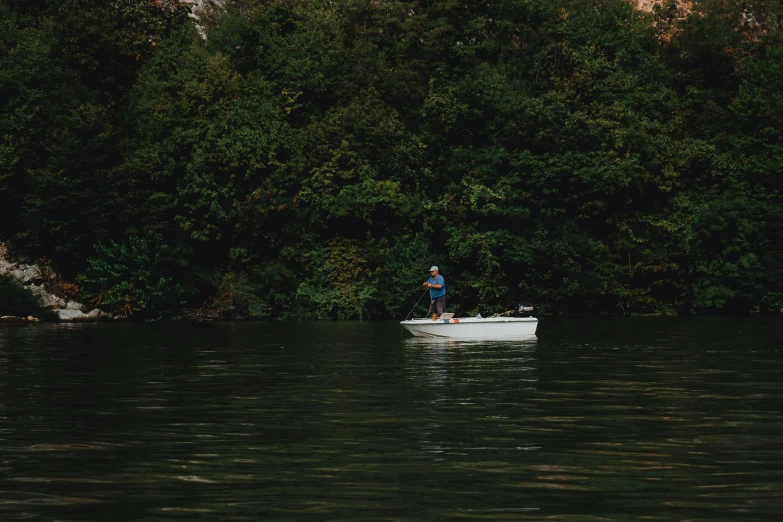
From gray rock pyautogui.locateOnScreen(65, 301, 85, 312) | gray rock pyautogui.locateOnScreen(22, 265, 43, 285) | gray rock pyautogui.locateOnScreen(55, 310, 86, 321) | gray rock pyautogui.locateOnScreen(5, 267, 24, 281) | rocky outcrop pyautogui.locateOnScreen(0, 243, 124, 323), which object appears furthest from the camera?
gray rock pyautogui.locateOnScreen(22, 265, 43, 285)

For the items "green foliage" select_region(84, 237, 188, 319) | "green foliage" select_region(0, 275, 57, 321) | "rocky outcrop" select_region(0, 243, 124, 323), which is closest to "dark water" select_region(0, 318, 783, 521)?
"green foliage" select_region(0, 275, 57, 321)

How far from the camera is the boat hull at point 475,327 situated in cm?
5025

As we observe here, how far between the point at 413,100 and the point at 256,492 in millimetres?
69533

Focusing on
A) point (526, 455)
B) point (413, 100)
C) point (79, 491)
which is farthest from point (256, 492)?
point (413, 100)

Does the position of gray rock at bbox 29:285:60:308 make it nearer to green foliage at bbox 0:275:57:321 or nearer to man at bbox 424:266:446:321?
green foliage at bbox 0:275:57:321

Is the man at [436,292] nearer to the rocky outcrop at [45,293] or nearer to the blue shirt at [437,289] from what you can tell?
the blue shirt at [437,289]


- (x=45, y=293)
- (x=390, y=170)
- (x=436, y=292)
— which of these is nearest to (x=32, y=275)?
(x=45, y=293)

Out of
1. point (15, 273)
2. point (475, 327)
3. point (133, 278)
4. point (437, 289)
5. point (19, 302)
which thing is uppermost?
point (15, 273)

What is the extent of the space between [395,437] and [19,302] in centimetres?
5775

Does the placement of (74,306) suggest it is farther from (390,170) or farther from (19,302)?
(390,170)

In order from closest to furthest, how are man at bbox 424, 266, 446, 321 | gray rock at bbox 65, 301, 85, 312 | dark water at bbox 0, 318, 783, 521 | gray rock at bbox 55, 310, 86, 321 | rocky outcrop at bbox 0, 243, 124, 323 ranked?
dark water at bbox 0, 318, 783, 521 < man at bbox 424, 266, 446, 321 < gray rock at bbox 55, 310, 86, 321 < rocky outcrop at bbox 0, 243, 124, 323 < gray rock at bbox 65, 301, 85, 312

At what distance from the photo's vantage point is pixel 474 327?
50531 mm

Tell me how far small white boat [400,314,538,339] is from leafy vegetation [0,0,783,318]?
1016 inches

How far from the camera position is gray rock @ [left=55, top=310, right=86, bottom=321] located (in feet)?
249
